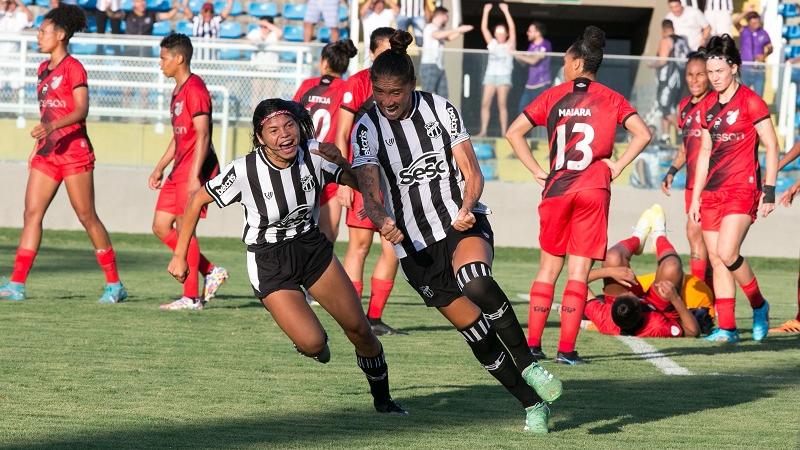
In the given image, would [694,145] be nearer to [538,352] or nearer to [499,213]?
[538,352]

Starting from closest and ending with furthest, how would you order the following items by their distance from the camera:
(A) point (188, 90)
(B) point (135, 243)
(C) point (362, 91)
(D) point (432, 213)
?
(D) point (432, 213) → (C) point (362, 91) → (A) point (188, 90) → (B) point (135, 243)

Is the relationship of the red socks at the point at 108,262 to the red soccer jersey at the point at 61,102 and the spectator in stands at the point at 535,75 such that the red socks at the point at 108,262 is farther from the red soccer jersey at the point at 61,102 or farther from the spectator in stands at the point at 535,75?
the spectator in stands at the point at 535,75

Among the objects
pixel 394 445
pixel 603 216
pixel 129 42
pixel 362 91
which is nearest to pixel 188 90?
pixel 362 91

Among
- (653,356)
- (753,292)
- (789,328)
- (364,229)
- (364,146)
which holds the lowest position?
(789,328)

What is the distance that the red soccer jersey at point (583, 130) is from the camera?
8.59 meters

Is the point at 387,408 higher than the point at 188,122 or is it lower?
lower

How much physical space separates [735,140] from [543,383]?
4.61 m

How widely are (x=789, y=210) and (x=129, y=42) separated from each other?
31.0 ft

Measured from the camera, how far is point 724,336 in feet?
33.9

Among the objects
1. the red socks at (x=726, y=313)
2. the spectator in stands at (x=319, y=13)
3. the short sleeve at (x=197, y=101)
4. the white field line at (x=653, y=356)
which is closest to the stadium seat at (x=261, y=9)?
the spectator in stands at (x=319, y=13)

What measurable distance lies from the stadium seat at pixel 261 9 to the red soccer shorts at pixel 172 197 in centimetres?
1431

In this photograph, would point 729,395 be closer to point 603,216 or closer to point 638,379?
point 638,379

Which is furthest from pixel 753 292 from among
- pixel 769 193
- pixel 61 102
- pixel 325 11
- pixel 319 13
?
pixel 319 13

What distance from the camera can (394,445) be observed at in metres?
5.96
